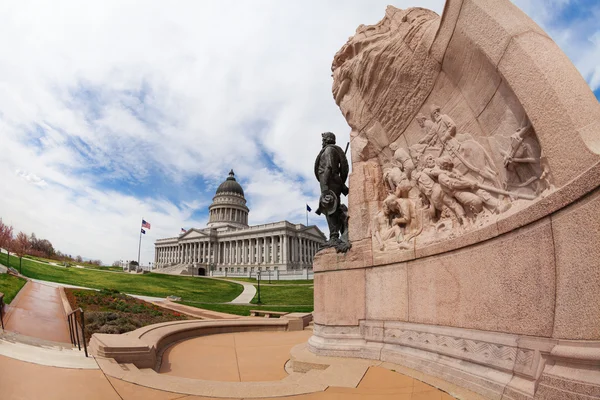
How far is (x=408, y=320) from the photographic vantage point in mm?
5609

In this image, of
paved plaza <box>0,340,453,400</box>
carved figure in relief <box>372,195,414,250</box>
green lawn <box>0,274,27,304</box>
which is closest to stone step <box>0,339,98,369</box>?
paved plaza <box>0,340,453,400</box>

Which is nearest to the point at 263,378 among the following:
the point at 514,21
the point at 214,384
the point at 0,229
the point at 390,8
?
the point at 214,384

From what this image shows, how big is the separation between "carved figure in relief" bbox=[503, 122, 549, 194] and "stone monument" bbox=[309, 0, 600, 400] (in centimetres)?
2

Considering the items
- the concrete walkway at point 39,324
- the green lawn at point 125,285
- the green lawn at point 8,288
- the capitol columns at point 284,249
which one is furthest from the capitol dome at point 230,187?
the concrete walkway at point 39,324

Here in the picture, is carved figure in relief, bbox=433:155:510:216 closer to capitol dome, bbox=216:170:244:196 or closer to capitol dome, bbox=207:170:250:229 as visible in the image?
capitol dome, bbox=207:170:250:229

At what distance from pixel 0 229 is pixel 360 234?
2115 centimetres

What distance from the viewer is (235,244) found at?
9638cm

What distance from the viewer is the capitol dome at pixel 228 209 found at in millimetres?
108000

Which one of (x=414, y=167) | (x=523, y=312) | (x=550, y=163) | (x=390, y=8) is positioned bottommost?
(x=523, y=312)

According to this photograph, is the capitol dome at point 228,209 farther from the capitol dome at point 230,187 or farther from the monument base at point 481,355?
the monument base at point 481,355

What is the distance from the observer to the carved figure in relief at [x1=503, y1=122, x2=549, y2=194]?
3971 millimetres

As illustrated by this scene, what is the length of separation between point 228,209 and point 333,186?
342 ft

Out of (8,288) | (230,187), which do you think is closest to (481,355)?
(8,288)

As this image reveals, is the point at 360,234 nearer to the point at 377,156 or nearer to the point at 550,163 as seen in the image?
the point at 377,156
